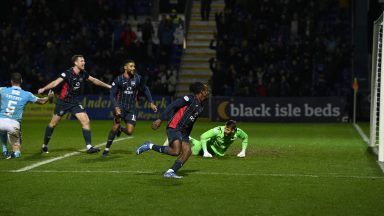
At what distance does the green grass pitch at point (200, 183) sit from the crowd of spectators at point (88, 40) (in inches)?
546

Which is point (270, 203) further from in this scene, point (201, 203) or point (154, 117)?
point (154, 117)

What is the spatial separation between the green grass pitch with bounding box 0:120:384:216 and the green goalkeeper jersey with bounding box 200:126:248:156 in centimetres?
26

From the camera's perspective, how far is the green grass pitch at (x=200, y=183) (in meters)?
9.90

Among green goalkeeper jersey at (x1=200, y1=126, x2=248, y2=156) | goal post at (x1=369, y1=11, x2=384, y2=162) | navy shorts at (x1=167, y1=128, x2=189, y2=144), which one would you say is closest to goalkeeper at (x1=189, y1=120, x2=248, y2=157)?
green goalkeeper jersey at (x1=200, y1=126, x2=248, y2=156)

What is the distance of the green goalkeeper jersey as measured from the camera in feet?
54.0

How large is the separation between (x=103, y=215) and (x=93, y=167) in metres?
4.89

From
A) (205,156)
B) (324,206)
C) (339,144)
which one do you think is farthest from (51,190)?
(339,144)

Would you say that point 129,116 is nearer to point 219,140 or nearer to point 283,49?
point 219,140

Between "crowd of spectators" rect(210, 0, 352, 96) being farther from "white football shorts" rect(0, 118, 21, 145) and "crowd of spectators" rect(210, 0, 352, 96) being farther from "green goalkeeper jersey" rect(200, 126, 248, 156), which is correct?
"white football shorts" rect(0, 118, 21, 145)

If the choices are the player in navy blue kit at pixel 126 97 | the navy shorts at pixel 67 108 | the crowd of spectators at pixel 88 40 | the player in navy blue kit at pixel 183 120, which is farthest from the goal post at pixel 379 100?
the crowd of spectators at pixel 88 40

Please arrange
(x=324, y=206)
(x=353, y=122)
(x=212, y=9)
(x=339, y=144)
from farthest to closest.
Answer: (x=212, y=9), (x=353, y=122), (x=339, y=144), (x=324, y=206)

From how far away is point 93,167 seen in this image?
46.6 feet

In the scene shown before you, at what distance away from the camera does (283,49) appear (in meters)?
32.7

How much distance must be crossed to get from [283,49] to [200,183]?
21.3 metres
